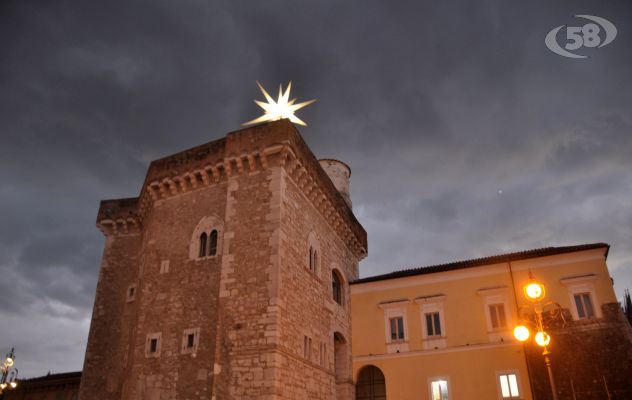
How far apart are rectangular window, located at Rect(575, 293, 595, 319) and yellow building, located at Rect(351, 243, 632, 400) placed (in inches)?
1.3

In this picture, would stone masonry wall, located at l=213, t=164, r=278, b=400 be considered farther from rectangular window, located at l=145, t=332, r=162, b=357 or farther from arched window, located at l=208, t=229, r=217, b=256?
rectangular window, located at l=145, t=332, r=162, b=357

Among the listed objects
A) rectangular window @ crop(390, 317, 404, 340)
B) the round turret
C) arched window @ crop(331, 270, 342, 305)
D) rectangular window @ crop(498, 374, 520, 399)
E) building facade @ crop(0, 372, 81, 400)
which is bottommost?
rectangular window @ crop(498, 374, 520, 399)

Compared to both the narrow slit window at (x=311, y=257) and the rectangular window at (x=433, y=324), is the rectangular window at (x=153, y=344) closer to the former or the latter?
the narrow slit window at (x=311, y=257)

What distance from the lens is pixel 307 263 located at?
17.8 m

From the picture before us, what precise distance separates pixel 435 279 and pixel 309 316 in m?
6.80

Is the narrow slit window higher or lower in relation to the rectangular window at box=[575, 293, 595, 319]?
higher

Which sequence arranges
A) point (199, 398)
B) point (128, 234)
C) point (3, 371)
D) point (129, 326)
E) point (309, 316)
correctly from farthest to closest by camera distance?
point (128, 234), point (3, 371), point (129, 326), point (309, 316), point (199, 398)

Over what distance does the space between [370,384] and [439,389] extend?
3103mm

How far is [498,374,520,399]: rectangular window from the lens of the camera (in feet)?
59.8

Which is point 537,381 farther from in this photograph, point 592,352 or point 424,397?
point 424,397

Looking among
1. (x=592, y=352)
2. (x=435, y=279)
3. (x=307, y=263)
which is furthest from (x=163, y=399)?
(x=592, y=352)

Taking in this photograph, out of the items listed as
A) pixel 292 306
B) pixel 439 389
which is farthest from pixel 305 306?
pixel 439 389

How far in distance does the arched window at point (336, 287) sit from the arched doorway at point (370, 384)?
3.18 m

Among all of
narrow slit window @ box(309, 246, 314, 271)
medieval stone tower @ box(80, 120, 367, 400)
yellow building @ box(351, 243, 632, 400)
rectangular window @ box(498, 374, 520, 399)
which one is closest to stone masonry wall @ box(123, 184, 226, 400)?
medieval stone tower @ box(80, 120, 367, 400)
